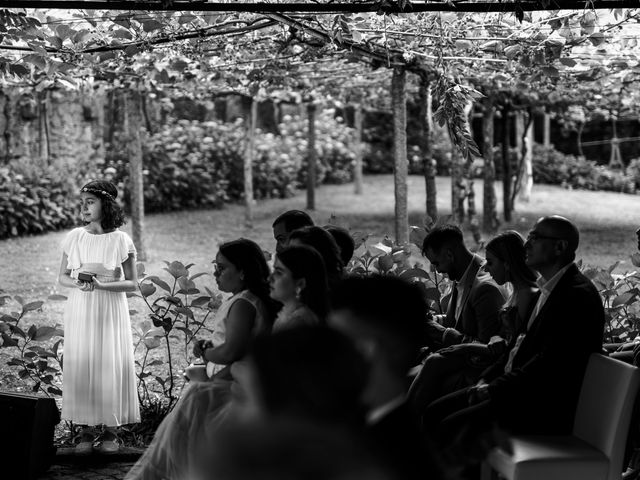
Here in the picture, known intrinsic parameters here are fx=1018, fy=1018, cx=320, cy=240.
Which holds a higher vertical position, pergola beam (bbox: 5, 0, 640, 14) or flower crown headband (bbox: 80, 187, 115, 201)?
pergola beam (bbox: 5, 0, 640, 14)

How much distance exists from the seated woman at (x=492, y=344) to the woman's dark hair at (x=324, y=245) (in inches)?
28.4

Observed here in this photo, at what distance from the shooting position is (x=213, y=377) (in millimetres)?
4531

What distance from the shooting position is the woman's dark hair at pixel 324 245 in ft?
15.3

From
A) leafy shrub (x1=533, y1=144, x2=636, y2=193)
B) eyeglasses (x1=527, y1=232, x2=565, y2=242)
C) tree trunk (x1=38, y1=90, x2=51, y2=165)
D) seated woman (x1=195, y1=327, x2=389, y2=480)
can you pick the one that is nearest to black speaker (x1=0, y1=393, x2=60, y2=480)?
eyeglasses (x1=527, y1=232, x2=565, y2=242)

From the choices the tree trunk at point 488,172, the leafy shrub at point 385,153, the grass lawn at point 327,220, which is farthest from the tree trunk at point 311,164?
the leafy shrub at point 385,153

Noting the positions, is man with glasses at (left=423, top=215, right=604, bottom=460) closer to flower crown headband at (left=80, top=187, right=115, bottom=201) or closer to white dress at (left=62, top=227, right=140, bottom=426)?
white dress at (left=62, top=227, right=140, bottom=426)

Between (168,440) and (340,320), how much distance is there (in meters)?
1.94

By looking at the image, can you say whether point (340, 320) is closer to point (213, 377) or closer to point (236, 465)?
point (236, 465)

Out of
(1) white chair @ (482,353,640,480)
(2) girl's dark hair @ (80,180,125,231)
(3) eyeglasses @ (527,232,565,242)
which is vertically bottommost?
(1) white chair @ (482,353,640,480)

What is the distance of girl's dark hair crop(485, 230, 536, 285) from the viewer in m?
4.88

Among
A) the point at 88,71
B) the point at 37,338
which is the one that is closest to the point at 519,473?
the point at 37,338

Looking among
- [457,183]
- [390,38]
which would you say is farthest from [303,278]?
[457,183]

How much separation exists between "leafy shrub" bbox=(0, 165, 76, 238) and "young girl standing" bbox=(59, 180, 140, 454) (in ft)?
33.3

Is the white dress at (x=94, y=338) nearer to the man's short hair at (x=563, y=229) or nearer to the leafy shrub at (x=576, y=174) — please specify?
the man's short hair at (x=563, y=229)
